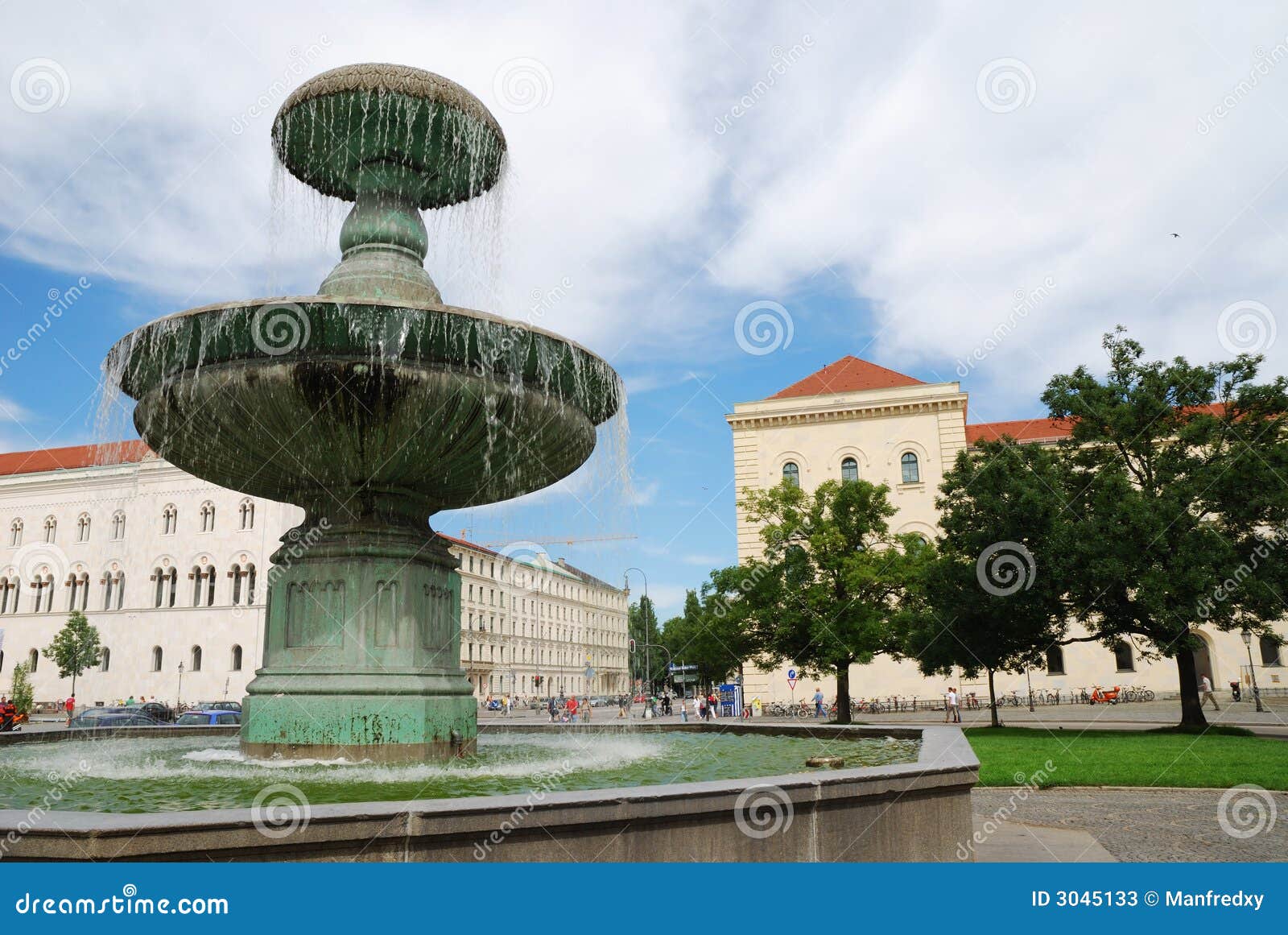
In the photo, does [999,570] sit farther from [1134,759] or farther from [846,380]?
[846,380]

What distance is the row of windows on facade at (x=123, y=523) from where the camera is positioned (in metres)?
58.0

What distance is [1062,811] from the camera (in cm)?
1118

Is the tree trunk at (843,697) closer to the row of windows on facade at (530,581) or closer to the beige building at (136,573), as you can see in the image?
the beige building at (136,573)

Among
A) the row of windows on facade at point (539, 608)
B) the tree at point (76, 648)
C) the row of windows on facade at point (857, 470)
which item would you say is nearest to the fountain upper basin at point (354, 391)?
the row of windows on facade at point (857, 470)

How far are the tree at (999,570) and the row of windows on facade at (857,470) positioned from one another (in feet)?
67.0

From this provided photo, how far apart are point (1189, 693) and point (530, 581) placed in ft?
220

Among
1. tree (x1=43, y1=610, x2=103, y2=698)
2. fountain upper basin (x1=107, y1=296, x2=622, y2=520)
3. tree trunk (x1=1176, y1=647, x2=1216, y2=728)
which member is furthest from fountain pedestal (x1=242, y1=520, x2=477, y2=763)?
tree (x1=43, y1=610, x2=103, y2=698)

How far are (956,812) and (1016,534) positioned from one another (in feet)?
77.6

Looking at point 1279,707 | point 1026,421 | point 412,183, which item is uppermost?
point 1026,421

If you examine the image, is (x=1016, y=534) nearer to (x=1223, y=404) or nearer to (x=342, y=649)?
(x=1223, y=404)

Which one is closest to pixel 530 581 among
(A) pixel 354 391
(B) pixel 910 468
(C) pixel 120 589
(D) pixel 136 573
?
(D) pixel 136 573

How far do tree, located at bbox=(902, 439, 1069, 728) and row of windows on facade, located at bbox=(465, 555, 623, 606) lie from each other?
160 ft

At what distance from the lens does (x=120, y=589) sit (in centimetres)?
6066

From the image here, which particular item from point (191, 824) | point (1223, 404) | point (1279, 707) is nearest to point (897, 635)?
point (1223, 404)
